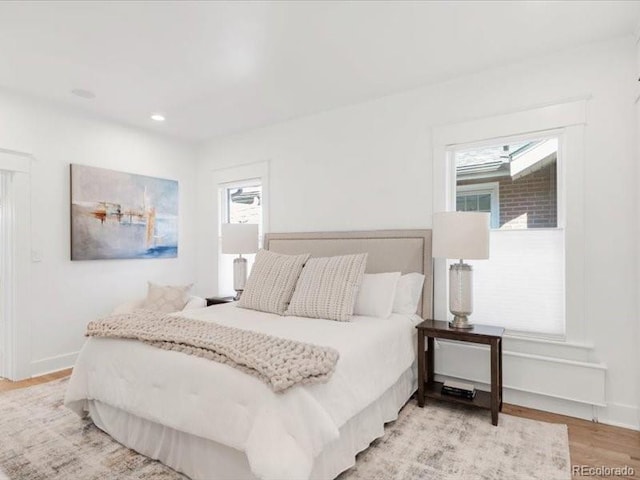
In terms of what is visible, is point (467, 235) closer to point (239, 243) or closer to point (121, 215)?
point (239, 243)

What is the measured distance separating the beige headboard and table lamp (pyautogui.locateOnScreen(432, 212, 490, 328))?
0.33 meters

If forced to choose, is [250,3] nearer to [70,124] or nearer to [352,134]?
[352,134]

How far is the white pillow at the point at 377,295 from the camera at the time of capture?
110 inches

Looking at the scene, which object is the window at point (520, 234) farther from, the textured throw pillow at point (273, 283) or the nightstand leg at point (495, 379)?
the textured throw pillow at point (273, 283)

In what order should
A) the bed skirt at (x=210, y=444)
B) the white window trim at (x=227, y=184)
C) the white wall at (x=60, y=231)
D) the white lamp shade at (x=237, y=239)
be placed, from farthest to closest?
the white window trim at (x=227, y=184)
the white lamp shade at (x=237, y=239)
the white wall at (x=60, y=231)
the bed skirt at (x=210, y=444)

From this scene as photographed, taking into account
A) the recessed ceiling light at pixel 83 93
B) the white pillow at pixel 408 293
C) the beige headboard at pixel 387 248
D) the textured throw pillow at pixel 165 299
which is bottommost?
the textured throw pillow at pixel 165 299

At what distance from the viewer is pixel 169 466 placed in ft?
6.54

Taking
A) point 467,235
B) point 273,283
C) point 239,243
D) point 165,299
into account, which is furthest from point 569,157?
point 165,299

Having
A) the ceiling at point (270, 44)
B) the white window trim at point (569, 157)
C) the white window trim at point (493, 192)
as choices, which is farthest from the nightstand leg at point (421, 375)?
the ceiling at point (270, 44)

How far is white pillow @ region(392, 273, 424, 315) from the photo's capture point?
2965 mm

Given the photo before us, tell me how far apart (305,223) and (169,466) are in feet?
8.31

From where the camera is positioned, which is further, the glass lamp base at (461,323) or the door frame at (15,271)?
the door frame at (15,271)

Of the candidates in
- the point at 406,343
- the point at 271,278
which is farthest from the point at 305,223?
the point at 406,343

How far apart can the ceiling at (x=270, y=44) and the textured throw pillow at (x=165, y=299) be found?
6.25ft
